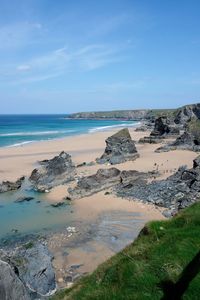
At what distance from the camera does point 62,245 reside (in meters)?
19.5

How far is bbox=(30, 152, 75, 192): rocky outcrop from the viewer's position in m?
34.4

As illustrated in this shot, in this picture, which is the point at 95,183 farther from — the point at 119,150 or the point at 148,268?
the point at 148,268

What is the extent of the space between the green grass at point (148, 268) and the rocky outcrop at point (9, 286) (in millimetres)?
1197

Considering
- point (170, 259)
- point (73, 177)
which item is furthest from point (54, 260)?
point (73, 177)

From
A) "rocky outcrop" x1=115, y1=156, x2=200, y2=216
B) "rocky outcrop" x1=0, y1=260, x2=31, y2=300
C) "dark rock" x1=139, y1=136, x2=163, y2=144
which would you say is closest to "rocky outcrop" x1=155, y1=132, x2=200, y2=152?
"dark rock" x1=139, y1=136, x2=163, y2=144

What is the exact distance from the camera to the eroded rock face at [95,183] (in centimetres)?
2999

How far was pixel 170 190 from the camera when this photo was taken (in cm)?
2800

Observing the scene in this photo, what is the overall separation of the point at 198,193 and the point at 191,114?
9844 cm

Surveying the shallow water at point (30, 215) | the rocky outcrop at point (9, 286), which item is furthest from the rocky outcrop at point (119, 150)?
the rocky outcrop at point (9, 286)

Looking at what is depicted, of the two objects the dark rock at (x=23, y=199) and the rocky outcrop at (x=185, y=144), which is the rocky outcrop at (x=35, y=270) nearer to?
the dark rock at (x=23, y=199)

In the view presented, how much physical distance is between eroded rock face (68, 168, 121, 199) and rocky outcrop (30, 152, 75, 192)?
3.33 meters

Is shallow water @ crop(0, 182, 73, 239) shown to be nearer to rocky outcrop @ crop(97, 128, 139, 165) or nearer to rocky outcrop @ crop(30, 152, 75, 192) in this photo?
rocky outcrop @ crop(30, 152, 75, 192)

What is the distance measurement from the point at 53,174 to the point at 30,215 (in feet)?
35.1

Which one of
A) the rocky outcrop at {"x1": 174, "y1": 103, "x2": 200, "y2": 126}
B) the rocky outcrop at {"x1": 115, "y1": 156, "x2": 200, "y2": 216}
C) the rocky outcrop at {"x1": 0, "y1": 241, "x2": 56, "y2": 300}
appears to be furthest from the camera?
the rocky outcrop at {"x1": 174, "y1": 103, "x2": 200, "y2": 126}
